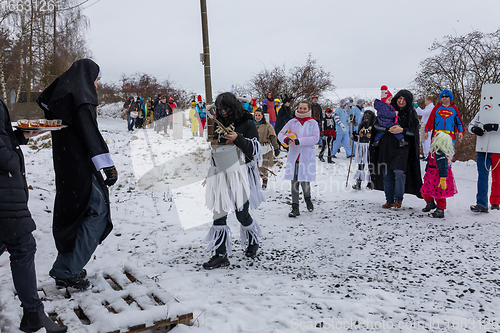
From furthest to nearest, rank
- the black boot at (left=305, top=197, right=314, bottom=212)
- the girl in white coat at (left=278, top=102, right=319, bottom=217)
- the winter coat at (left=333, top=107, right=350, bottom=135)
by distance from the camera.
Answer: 1. the winter coat at (left=333, top=107, right=350, bottom=135)
2. the black boot at (left=305, top=197, right=314, bottom=212)
3. the girl in white coat at (left=278, top=102, right=319, bottom=217)

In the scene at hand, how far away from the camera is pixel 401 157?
594 centimetres

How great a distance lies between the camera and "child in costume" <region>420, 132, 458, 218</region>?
538 centimetres

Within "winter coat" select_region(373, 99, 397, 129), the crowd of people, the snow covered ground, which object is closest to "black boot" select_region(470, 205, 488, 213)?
the crowd of people

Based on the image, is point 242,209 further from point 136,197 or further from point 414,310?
point 136,197

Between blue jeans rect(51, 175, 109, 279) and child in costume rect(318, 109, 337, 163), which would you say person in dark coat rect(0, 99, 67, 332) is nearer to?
blue jeans rect(51, 175, 109, 279)

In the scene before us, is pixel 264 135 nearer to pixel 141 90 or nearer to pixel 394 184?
pixel 394 184

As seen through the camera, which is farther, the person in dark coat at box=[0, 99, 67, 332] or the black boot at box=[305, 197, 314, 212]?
the black boot at box=[305, 197, 314, 212]

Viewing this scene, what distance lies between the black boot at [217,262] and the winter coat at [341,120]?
8.25 meters

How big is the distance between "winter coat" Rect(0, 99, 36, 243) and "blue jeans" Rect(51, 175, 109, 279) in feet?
2.22

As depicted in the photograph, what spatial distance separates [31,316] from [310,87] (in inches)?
664

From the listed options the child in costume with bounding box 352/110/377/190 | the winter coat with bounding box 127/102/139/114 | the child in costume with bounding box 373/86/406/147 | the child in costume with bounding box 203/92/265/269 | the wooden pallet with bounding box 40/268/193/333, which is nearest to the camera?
the wooden pallet with bounding box 40/268/193/333

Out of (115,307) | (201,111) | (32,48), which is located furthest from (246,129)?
(32,48)

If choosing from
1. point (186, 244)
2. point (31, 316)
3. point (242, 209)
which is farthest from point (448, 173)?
point (31, 316)

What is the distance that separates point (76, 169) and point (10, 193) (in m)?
0.74
